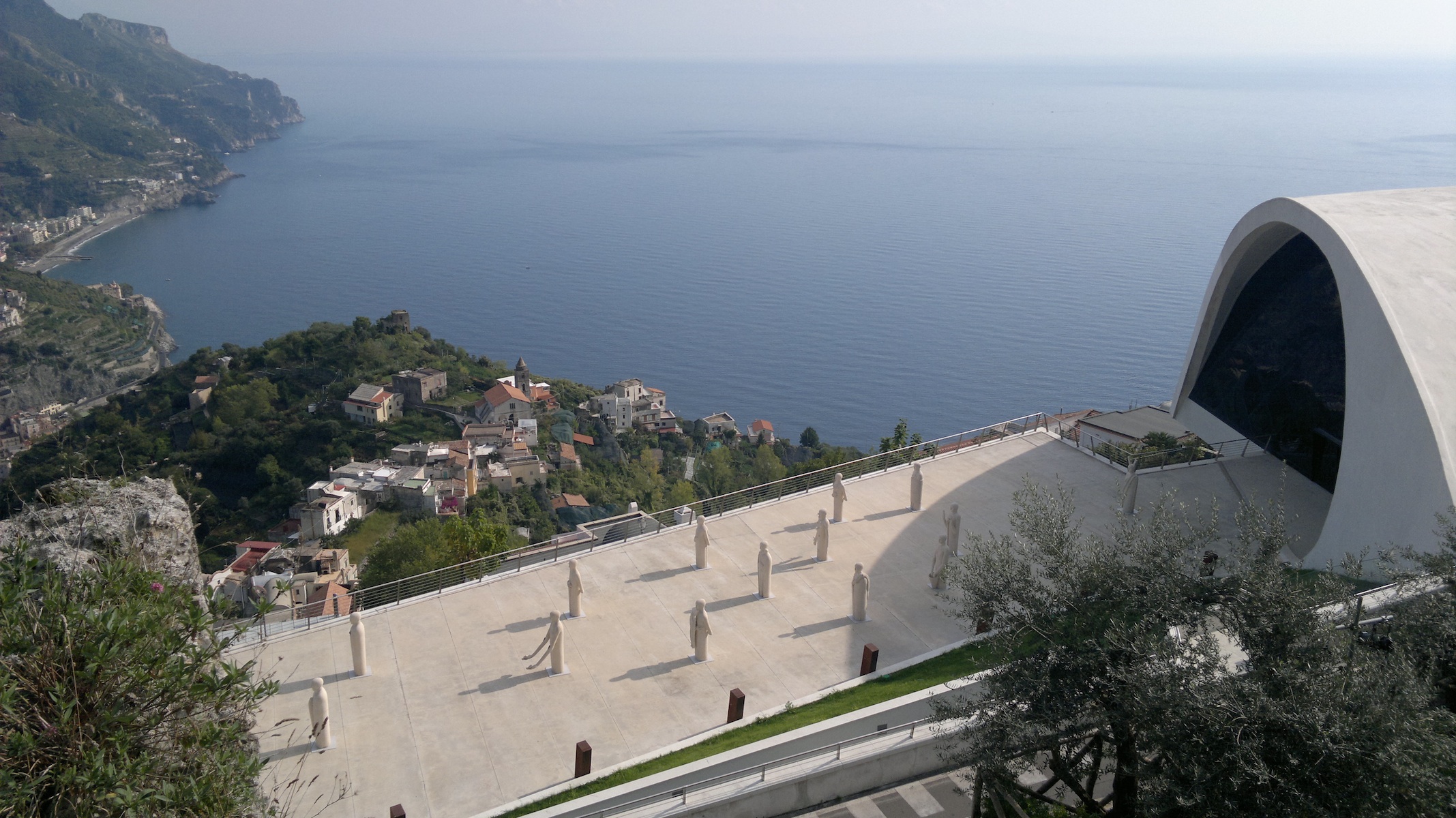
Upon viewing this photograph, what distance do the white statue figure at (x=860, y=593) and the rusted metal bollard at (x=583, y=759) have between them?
15.2 feet

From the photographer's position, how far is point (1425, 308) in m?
15.4

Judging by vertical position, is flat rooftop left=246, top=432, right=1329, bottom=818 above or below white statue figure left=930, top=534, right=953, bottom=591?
below

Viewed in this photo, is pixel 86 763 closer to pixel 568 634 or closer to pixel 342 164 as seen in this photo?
pixel 568 634

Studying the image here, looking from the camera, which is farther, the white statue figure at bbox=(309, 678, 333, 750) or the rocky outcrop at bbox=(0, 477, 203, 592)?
the white statue figure at bbox=(309, 678, 333, 750)

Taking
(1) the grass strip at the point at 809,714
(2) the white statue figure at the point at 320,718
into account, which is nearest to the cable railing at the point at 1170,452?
(1) the grass strip at the point at 809,714

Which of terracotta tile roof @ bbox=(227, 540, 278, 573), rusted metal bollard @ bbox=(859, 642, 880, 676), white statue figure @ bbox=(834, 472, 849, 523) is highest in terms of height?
white statue figure @ bbox=(834, 472, 849, 523)

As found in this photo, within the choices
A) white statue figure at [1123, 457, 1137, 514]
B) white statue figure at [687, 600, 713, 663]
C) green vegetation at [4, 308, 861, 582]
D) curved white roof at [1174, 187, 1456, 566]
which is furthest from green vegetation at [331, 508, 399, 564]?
curved white roof at [1174, 187, 1456, 566]

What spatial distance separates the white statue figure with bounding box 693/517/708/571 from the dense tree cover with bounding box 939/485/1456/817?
6.25 meters

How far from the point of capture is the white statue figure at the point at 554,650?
1241cm

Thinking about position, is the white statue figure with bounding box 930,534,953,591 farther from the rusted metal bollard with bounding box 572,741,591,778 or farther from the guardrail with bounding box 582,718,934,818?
the rusted metal bollard with bounding box 572,741,591,778

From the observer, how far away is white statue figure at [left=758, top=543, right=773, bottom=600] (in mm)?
14602

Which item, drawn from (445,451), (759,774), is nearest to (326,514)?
(445,451)

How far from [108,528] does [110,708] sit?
4.98m

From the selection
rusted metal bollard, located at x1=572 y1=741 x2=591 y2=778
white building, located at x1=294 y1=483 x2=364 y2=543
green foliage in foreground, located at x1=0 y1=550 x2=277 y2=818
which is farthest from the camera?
white building, located at x1=294 y1=483 x2=364 y2=543
